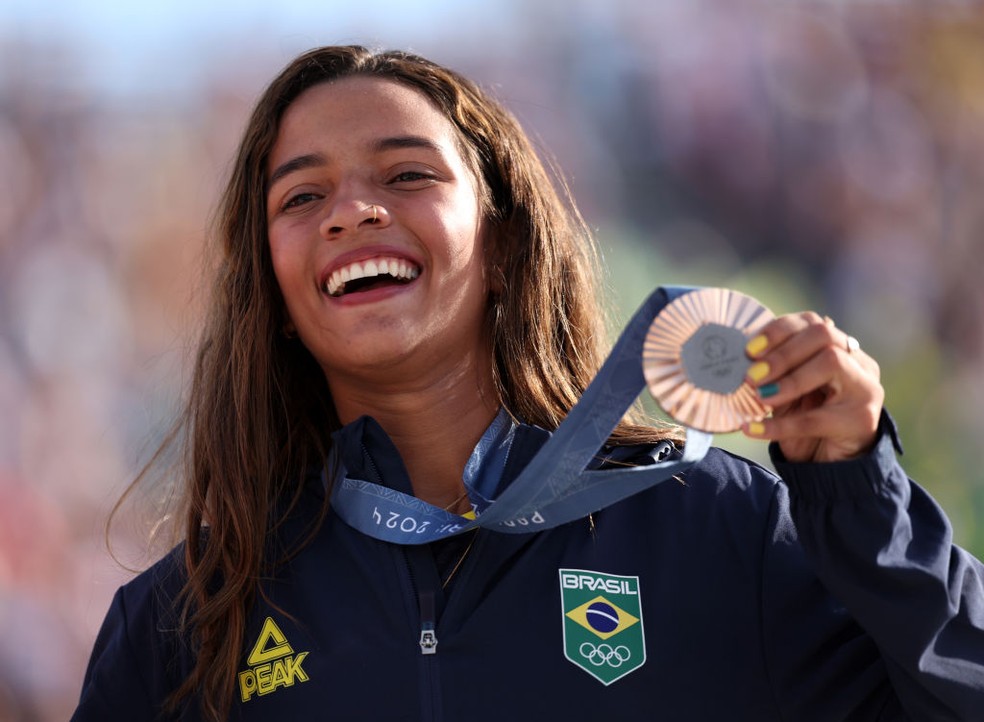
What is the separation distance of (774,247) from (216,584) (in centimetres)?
360

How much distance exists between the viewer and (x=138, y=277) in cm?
477

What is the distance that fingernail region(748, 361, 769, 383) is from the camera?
5.18 ft

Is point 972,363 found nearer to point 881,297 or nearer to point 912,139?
point 881,297

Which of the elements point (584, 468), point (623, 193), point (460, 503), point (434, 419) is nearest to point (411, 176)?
point (434, 419)

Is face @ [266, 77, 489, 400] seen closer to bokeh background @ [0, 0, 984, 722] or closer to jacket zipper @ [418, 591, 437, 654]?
jacket zipper @ [418, 591, 437, 654]

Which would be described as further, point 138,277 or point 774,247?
point 774,247

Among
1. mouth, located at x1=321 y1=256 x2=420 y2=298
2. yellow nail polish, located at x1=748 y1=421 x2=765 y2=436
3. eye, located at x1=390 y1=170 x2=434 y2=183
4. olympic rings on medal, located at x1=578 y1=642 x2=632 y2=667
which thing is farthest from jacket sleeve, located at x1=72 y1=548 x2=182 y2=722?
yellow nail polish, located at x1=748 y1=421 x2=765 y2=436

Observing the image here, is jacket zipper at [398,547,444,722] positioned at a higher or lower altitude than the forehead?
lower

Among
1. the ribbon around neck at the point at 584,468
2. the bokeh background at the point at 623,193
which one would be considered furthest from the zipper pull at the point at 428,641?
the bokeh background at the point at 623,193

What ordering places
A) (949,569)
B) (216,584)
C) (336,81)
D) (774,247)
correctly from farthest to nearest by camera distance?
(774,247) < (336,81) < (216,584) < (949,569)

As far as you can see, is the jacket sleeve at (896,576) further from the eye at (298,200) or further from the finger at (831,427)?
the eye at (298,200)

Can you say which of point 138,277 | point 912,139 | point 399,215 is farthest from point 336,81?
point 912,139

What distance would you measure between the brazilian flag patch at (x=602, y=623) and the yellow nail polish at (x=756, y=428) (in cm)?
50

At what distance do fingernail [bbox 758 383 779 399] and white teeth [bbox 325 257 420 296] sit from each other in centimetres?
85
